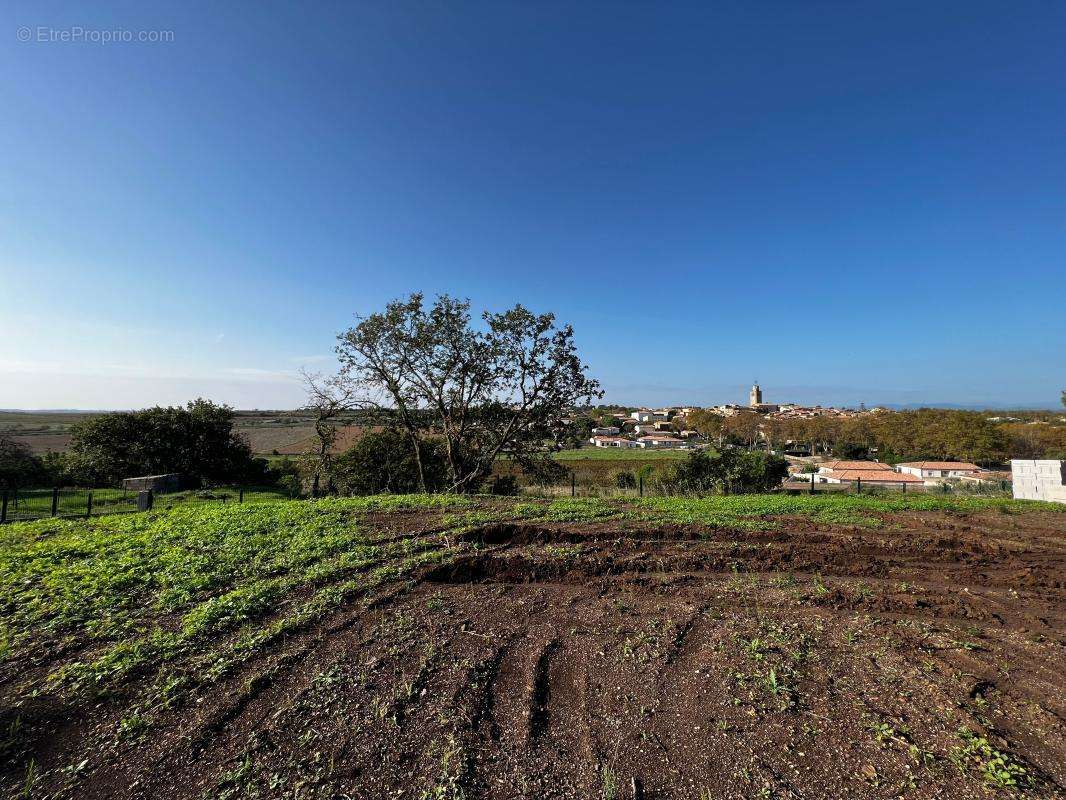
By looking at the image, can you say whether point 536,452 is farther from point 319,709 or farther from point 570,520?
point 319,709

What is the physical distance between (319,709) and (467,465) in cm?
1418

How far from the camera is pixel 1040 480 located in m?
13.1

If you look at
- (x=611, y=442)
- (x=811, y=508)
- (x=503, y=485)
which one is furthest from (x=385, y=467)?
(x=611, y=442)

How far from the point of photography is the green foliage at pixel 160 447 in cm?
1995

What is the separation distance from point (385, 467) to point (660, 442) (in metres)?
66.0

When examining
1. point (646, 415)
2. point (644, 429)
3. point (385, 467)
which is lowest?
point (385, 467)

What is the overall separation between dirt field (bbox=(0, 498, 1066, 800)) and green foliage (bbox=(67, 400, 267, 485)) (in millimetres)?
22119

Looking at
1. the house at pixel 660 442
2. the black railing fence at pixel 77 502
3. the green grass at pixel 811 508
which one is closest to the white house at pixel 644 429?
the house at pixel 660 442

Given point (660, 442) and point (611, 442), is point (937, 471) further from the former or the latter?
point (611, 442)

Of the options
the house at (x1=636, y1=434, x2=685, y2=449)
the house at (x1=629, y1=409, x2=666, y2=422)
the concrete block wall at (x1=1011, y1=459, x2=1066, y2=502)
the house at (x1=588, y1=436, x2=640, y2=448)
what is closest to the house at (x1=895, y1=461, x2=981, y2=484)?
the house at (x1=636, y1=434, x2=685, y2=449)

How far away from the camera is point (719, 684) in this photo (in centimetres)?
325

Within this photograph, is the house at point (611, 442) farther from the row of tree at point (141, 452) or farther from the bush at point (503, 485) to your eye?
the row of tree at point (141, 452)

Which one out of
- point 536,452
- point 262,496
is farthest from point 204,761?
point 262,496

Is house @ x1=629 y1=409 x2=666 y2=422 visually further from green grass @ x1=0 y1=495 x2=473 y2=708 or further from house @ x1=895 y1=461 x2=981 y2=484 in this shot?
green grass @ x1=0 y1=495 x2=473 y2=708
